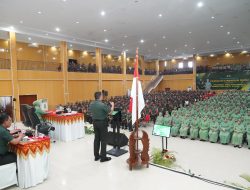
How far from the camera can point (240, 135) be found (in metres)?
7.20

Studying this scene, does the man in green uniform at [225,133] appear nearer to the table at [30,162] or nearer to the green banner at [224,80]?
the table at [30,162]

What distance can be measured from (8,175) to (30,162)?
19.3 inches

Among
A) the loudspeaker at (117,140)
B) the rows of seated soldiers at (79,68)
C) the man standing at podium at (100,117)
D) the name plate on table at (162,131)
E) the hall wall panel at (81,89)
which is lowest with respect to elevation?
the loudspeaker at (117,140)

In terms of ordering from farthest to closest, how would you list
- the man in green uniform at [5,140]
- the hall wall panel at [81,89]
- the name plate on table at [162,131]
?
the hall wall panel at [81,89], the name plate on table at [162,131], the man in green uniform at [5,140]

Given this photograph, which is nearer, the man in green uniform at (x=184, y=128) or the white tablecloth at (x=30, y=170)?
the white tablecloth at (x=30, y=170)

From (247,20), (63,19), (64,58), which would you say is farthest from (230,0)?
(64,58)

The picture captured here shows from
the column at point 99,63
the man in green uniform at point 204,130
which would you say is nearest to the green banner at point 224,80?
the column at point 99,63

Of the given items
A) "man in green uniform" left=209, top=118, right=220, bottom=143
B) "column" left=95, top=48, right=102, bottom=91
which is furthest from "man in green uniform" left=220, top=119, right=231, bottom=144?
"column" left=95, top=48, right=102, bottom=91

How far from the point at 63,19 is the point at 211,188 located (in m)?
13.2

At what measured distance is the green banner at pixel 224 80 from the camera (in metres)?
27.5

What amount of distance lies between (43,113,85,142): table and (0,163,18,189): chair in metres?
3.72

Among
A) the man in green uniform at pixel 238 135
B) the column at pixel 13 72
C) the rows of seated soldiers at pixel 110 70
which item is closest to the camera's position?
the man in green uniform at pixel 238 135

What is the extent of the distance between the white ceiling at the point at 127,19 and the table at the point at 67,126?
6354 mm

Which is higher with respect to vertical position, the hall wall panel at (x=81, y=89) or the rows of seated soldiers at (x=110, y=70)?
the rows of seated soldiers at (x=110, y=70)
